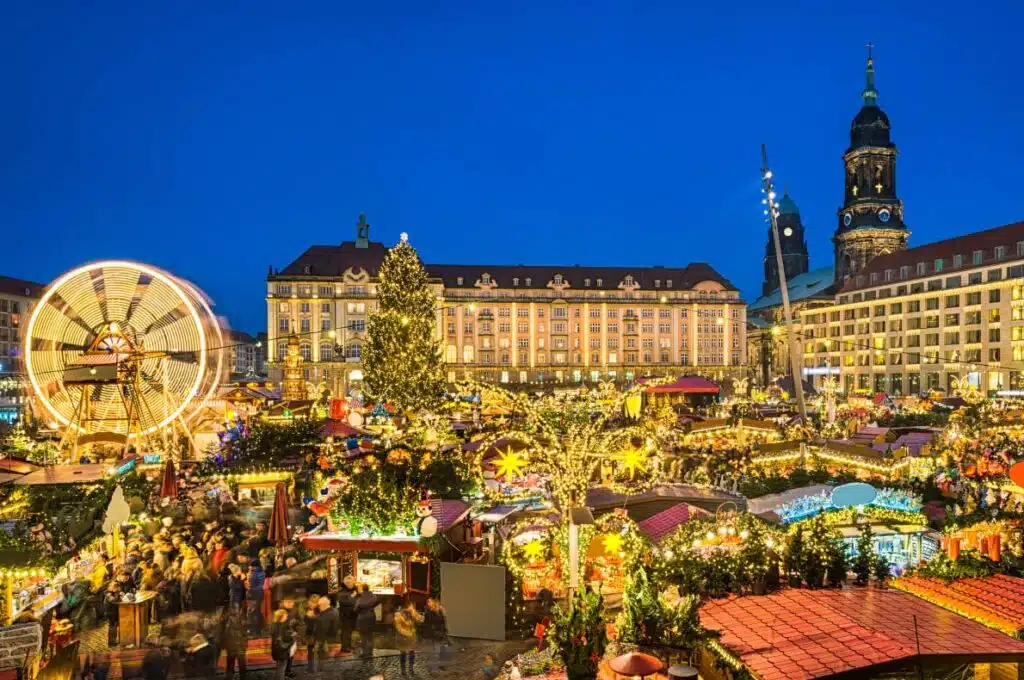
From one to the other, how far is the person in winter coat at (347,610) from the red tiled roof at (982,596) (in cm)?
875

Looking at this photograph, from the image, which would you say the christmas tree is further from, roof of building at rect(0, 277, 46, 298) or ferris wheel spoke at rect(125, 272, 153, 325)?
roof of building at rect(0, 277, 46, 298)

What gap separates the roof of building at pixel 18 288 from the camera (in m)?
97.6

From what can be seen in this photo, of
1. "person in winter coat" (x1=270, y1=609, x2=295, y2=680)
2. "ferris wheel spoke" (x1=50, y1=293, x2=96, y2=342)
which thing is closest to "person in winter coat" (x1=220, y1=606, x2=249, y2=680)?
"person in winter coat" (x1=270, y1=609, x2=295, y2=680)

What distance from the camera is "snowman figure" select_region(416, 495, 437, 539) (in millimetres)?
13977

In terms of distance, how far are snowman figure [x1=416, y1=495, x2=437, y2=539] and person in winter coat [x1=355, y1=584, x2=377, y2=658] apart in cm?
148

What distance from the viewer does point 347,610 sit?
540 inches

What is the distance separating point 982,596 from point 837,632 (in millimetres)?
2799

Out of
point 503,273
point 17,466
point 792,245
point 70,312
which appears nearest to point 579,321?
point 503,273

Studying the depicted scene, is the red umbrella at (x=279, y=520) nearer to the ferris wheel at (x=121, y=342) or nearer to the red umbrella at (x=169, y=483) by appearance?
the red umbrella at (x=169, y=483)

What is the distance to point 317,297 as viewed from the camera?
84.5 meters

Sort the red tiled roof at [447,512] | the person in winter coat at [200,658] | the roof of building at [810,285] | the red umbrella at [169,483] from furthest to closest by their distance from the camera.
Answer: the roof of building at [810,285]
the red umbrella at [169,483]
the red tiled roof at [447,512]
the person in winter coat at [200,658]

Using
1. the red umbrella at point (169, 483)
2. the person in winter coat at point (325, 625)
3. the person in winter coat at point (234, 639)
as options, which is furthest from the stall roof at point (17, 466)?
the person in winter coat at point (325, 625)

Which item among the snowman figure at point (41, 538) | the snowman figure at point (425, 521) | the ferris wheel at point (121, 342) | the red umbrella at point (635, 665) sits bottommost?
the snowman figure at point (41, 538)

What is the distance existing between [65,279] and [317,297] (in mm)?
62589
